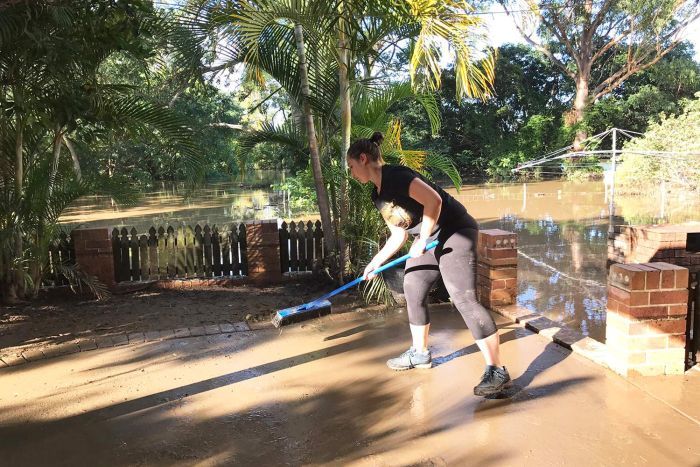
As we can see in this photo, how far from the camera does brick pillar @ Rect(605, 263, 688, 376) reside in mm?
3309

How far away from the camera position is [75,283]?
6164 mm

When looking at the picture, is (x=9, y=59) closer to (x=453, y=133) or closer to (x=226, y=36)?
(x=226, y=36)

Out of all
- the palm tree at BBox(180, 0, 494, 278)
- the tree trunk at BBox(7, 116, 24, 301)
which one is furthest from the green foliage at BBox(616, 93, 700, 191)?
the tree trunk at BBox(7, 116, 24, 301)

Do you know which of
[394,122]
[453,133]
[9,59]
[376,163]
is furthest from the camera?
[453,133]

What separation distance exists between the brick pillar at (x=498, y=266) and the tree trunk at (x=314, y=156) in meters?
2.00

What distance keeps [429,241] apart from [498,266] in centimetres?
181

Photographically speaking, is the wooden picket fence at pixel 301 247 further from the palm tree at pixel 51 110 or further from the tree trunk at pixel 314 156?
the palm tree at pixel 51 110

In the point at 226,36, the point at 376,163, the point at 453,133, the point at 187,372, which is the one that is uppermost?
the point at 453,133

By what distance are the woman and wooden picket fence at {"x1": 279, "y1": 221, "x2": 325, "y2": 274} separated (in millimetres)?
3311

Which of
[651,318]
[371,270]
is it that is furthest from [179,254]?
[651,318]

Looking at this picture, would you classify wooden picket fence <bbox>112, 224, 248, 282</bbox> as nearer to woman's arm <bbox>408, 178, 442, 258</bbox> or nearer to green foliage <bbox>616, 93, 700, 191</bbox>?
woman's arm <bbox>408, 178, 442, 258</bbox>

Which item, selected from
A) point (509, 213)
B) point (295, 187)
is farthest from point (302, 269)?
point (509, 213)


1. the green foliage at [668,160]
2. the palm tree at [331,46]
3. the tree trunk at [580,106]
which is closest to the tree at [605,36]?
the tree trunk at [580,106]

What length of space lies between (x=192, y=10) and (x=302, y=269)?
3368mm
